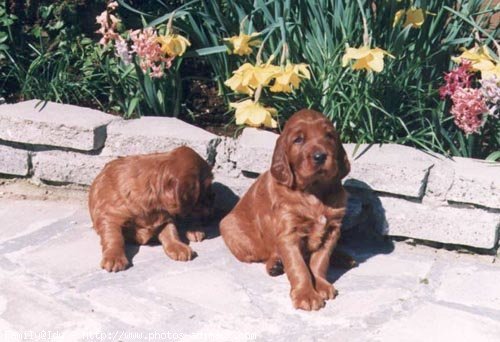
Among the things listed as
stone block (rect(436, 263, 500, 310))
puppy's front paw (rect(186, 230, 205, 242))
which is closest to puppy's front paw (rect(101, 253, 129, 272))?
puppy's front paw (rect(186, 230, 205, 242))

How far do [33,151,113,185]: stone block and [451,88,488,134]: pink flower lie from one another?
6.58 feet

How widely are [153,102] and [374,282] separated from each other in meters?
1.84

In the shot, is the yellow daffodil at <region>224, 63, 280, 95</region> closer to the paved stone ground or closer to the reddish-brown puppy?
the reddish-brown puppy

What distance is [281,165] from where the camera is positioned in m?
3.88

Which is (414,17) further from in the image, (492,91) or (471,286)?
(471,286)

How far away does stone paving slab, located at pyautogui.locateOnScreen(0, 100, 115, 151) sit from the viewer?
16.0ft

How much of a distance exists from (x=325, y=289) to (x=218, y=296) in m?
0.50

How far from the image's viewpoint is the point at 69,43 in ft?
18.8

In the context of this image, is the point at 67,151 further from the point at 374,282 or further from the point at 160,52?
the point at 374,282

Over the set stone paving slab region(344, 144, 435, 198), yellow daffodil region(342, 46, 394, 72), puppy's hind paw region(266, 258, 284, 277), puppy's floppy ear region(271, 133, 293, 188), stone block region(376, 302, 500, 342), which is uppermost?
yellow daffodil region(342, 46, 394, 72)

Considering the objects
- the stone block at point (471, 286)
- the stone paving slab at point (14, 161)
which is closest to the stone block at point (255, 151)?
the stone block at point (471, 286)

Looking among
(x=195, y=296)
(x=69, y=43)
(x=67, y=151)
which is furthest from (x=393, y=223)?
(x=69, y=43)

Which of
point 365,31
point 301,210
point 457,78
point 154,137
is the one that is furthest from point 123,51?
point 457,78

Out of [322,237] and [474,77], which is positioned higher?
[474,77]
